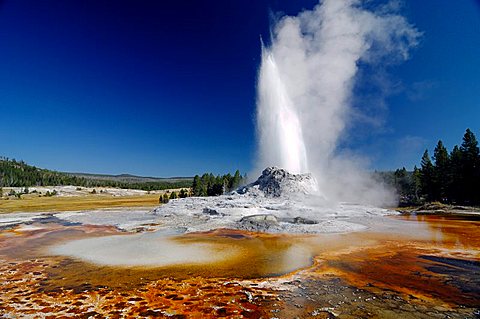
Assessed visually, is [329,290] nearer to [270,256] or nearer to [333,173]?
[270,256]

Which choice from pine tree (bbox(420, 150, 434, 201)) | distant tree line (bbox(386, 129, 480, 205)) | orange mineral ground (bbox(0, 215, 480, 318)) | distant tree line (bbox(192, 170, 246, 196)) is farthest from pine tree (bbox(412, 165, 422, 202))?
orange mineral ground (bbox(0, 215, 480, 318))

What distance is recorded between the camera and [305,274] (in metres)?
9.26

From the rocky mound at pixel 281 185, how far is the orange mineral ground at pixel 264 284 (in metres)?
20.6

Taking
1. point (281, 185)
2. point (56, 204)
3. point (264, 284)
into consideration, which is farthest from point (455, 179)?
point (56, 204)

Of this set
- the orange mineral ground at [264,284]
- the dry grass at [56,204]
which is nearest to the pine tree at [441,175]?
the orange mineral ground at [264,284]

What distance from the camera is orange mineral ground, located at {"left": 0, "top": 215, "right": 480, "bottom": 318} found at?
6.52 m

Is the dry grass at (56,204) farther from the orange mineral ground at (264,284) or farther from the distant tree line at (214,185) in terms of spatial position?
the orange mineral ground at (264,284)

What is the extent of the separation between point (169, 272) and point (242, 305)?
3.88 m

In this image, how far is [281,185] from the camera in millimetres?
35656

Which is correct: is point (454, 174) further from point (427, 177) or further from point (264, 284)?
point (264, 284)

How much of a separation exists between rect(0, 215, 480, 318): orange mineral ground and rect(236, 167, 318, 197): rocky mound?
20.6 metres

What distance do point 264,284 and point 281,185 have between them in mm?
27772

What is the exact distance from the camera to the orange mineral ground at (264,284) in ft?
21.4

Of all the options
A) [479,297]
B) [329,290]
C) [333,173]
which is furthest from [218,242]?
[333,173]
